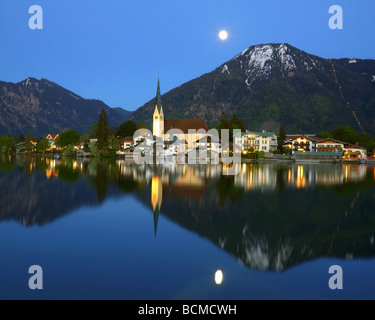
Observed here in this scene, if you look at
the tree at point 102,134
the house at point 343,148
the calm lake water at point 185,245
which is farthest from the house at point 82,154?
the calm lake water at point 185,245

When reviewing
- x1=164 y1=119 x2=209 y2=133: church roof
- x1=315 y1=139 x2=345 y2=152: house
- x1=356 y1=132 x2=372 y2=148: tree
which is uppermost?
x1=164 y1=119 x2=209 y2=133: church roof

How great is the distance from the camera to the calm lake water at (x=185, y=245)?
324 inches

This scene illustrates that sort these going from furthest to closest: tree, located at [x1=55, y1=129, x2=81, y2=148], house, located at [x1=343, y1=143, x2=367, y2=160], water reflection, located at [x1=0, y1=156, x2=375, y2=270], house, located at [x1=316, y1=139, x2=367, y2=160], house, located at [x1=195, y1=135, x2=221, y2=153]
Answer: tree, located at [x1=55, y1=129, x2=81, y2=148]
house, located at [x1=195, y1=135, x2=221, y2=153]
house, located at [x1=343, y1=143, x2=367, y2=160]
house, located at [x1=316, y1=139, x2=367, y2=160]
water reflection, located at [x1=0, y1=156, x2=375, y2=270]

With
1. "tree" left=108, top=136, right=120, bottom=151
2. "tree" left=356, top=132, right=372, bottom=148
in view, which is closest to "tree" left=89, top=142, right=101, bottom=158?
"tree" left=108, top=136, right=120, bottom=151

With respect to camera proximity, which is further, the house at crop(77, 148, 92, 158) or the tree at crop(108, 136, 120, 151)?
the house at crop(77, 148, 92, 158)

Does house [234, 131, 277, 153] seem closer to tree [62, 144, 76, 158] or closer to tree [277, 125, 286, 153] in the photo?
tree [277, 125, 286, 153]

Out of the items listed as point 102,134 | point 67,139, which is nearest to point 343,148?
point 102,134

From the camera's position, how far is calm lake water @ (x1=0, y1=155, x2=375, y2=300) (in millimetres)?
8227

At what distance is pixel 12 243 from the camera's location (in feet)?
38.5

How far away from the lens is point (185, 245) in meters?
11.9

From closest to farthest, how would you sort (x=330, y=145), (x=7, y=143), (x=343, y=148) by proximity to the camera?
(x=343, y=148)
(x=330, y=145)
(x=7, y=143)

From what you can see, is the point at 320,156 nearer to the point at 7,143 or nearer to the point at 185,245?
the point at 185,245
